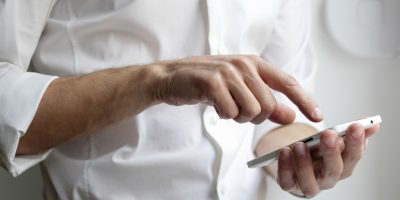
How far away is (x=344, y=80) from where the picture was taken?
98 centimetres

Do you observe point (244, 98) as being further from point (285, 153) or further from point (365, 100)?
point (365, 100)

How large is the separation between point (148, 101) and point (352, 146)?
0.78ft

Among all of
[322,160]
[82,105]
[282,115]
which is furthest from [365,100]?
[82,105]

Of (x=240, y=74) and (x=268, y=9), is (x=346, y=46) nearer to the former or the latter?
(x=268, y=9)

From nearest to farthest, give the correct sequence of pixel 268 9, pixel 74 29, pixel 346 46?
pixel 74 29 → pixel 268 9 → pixel 346 46

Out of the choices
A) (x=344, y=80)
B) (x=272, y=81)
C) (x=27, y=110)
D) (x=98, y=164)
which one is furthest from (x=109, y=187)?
(x=344, y=80)

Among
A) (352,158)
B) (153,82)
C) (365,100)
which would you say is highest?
(153,82)

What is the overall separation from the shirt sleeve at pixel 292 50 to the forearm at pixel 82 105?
0.31m

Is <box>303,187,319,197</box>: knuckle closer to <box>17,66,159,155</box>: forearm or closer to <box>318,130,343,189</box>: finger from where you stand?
<box>318,130,343,189</box>: finger

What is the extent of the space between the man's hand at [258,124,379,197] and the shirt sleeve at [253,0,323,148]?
18cm

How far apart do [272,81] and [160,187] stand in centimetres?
23

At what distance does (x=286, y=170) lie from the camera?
24.8 inches

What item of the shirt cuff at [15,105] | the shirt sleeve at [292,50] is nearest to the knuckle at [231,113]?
the shirt cuff at [15,105]

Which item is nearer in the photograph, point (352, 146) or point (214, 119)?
point (352, 146)
